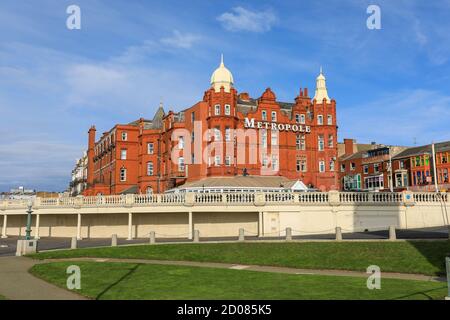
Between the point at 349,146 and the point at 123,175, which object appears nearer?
the point at 123,175

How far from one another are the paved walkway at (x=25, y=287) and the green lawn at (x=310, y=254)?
5.25 m

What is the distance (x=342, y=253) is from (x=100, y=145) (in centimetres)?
7025

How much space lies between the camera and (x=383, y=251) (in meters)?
22.1

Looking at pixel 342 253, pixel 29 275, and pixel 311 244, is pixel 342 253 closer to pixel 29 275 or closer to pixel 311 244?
pixel 311 244

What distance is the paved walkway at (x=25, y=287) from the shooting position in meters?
14.3

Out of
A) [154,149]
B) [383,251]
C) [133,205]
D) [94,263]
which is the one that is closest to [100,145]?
[154,149]

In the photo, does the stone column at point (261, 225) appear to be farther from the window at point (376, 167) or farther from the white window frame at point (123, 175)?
the window at point (376, 167)

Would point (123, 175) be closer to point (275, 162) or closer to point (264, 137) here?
point (264, 137)

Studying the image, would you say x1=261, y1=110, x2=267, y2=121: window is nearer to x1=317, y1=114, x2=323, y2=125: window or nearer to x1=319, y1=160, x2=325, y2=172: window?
x1=317, y1=114, x2=323, y2=125: window

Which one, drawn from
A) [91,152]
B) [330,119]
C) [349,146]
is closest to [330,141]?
[330,119]

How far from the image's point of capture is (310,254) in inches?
896

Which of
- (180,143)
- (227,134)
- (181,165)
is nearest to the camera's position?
(227,134)

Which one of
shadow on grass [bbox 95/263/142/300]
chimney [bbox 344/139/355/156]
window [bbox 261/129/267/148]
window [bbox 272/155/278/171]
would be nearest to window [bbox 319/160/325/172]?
window [bbox 272/155/278/171]

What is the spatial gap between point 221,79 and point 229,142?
921 cm
